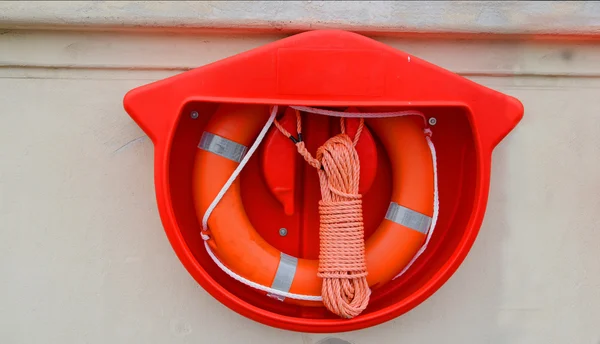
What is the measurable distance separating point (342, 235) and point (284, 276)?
168 millimetres

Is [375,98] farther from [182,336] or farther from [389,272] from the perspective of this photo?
[182,336]

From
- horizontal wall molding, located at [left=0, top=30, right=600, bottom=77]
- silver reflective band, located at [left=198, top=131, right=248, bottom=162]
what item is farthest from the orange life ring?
horizontal wall molding, located at [left=0, top=30, right=600, bottom=77]

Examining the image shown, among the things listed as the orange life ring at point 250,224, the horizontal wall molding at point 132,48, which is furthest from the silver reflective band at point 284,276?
the horizontal wall molding at point 132,48

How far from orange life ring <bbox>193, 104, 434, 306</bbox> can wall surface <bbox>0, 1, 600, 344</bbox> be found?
5.7 inches

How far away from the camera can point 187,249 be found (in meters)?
1.14

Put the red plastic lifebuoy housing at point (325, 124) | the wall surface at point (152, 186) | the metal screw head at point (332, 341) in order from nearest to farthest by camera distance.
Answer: the red plastic lifebuoy housing at point (325, 124)
the wall surface at point (152, 186)
the metal screw head at point (332, 341)

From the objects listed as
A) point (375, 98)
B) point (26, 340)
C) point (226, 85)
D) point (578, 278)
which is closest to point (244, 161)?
point (226, 85)

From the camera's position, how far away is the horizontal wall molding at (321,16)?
1.17 m

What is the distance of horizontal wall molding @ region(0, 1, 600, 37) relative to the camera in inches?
46.2

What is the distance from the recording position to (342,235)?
112 cm

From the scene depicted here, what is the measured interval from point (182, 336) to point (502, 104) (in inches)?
34.0

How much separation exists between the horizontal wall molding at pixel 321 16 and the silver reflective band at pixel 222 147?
23cm

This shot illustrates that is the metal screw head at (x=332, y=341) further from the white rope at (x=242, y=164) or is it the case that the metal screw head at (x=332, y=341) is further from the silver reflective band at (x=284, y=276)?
the white rope at (x=242, y=164)

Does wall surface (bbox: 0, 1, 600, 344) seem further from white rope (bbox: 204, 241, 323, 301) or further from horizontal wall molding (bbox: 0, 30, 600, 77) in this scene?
white rope (bbox: 204, 241, 323, 301)
